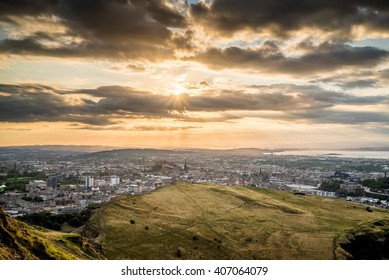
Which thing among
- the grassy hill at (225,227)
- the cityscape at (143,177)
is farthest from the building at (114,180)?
the grassy hill at (225,227)

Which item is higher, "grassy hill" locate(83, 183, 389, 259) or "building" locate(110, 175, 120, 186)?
"grassy hill" locate(83, 183, 389, 259)

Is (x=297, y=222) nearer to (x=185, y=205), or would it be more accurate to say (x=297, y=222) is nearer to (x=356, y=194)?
(x=185, y=205)

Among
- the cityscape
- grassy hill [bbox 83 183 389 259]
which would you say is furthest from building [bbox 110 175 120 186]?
grassy hill [bbox 83 183 389 259]

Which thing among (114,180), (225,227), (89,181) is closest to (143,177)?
(114,180)

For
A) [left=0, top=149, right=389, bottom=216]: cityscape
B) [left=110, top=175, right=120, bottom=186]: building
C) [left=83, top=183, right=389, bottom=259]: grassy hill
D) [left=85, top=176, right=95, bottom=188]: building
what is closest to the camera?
[left=83, top=183, right=389, bottom=259]: grassy hill

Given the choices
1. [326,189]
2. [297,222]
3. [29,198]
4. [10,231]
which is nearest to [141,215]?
[297,222]

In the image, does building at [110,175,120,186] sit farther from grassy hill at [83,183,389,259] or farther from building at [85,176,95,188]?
grassy hill at [83,183,389,259]
